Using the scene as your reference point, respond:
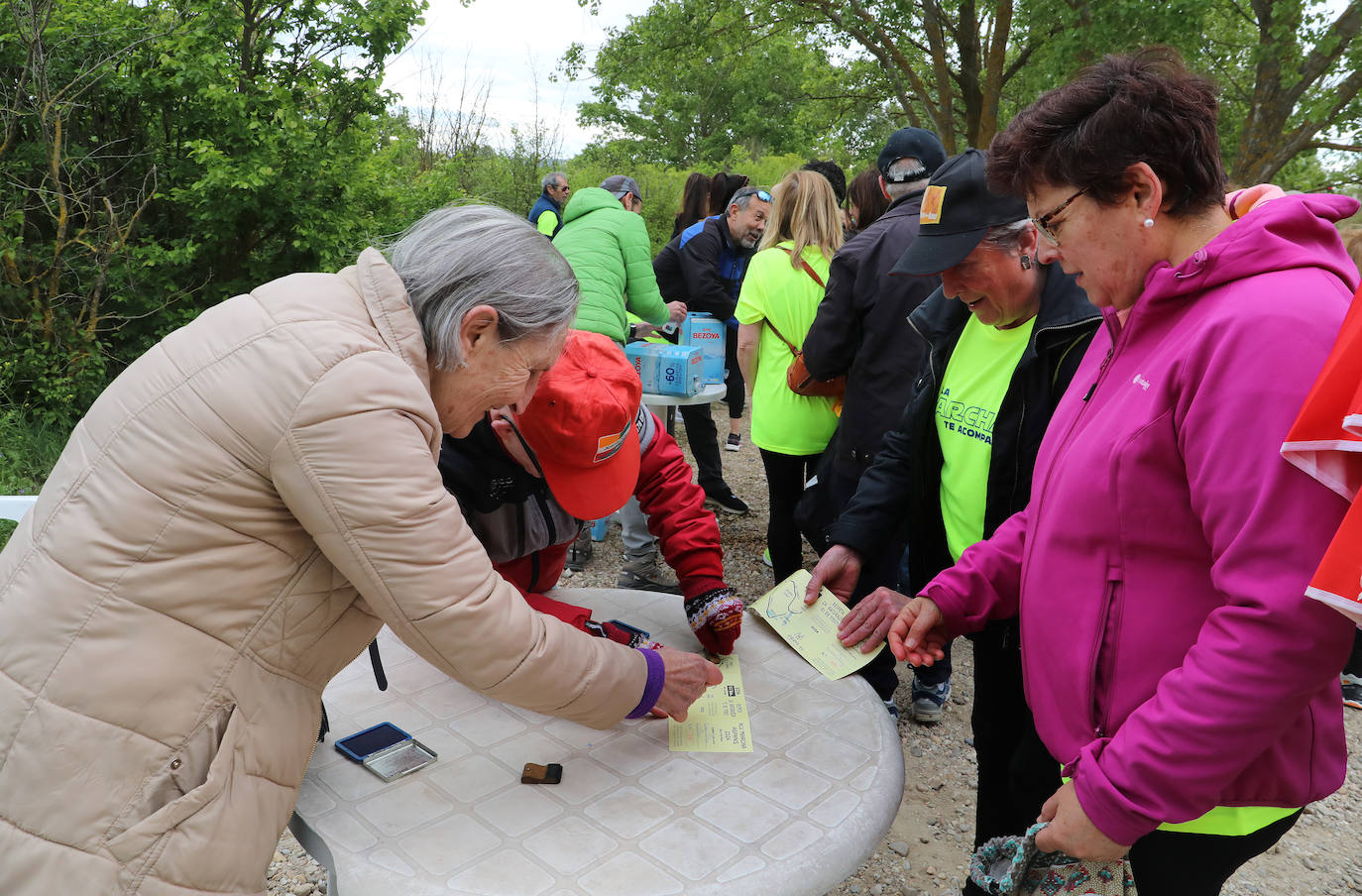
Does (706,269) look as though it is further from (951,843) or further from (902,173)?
(951,843)

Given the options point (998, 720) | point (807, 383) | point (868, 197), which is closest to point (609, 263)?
point (868, 197)

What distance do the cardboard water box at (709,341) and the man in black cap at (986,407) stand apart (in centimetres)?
270

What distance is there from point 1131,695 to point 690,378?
325 cm

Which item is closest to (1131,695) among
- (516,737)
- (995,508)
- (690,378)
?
(995,508)

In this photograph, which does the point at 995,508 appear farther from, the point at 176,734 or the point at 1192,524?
the point at 176,734

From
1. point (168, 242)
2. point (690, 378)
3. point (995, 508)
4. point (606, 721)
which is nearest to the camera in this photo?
point (606, 721)

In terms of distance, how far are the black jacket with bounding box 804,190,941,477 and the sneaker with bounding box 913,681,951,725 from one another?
1058 millimetres

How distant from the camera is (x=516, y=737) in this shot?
5.46ft

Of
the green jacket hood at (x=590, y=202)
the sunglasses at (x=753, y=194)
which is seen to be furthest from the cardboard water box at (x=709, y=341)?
the sunglasses at (x=753, y=194)

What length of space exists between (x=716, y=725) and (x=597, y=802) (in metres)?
0.33

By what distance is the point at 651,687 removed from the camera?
1585 mm

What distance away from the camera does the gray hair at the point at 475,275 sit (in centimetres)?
137

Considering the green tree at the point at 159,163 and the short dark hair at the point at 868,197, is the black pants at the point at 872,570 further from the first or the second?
the green tree at the point at 159,163

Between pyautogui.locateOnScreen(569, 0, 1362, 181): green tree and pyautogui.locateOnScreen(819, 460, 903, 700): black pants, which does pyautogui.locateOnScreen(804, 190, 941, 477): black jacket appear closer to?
pyautogui.locateOnScreen(819, 460, 903, 700): black pants
